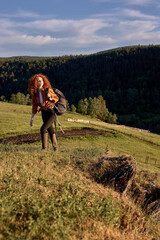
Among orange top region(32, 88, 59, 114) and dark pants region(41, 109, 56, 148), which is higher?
orange top region(32, 88, 59, 114)

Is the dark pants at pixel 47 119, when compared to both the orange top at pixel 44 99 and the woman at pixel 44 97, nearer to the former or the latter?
the woman at pixel 44 97

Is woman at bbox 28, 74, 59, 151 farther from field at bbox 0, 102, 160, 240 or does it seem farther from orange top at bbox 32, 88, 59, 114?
field at bbox 0, 102, 160, 240

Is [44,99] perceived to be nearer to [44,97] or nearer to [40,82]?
[44,97]

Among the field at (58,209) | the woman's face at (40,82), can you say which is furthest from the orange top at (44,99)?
the field at (58,209)

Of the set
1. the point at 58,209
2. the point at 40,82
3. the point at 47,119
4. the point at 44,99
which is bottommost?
the point at 58,209

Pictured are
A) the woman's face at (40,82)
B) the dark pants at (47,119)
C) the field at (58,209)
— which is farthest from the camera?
the dark pants at (47,119)

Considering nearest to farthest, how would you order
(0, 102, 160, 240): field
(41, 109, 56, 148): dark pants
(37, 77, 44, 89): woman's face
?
1. (0, 102, 160, 240): field
2. (37, 77, 44, 89): woman's face
3. (41, 109, 56, 148): dark pants

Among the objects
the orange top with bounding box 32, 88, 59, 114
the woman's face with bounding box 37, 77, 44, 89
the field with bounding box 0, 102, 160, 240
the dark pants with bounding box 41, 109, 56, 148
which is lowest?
the field with bounding box 0, 102, 160, 240

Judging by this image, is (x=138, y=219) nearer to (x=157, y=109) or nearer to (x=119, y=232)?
(x=119, y=232)

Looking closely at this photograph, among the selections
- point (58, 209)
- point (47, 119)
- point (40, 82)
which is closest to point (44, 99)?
point (40, 82)

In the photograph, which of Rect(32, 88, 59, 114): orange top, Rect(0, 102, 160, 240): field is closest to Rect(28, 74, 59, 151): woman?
Rect(32, 88, 59, 114): orange top

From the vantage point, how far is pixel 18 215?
4.07 m

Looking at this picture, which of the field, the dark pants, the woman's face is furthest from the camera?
the dark pants

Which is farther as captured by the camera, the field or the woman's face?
the woman's face
